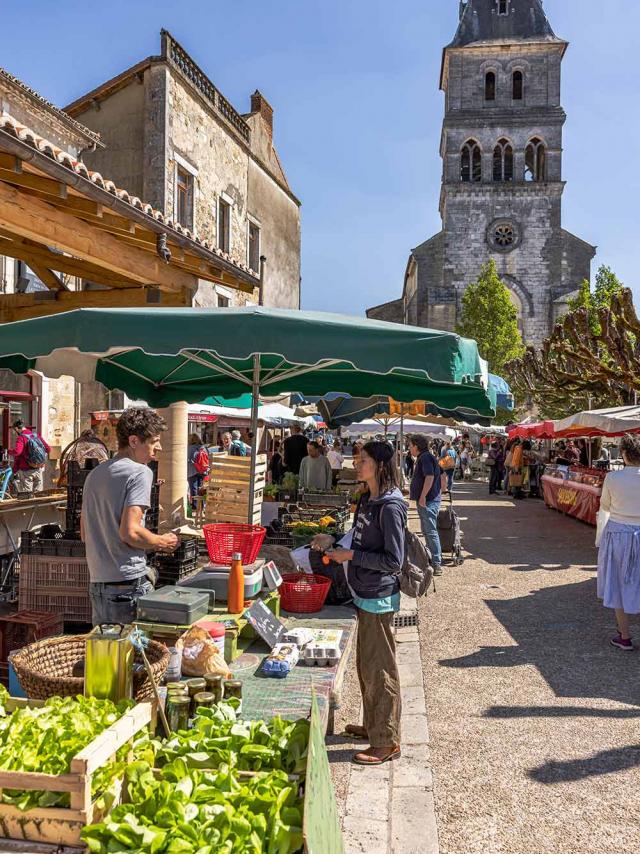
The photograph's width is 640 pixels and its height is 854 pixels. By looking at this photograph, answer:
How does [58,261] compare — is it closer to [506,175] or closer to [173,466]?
[173,466]

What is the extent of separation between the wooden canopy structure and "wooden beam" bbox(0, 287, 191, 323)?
10 millimetres

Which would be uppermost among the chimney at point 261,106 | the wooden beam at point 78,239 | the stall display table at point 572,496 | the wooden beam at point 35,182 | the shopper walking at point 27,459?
the chimney at point 261,106

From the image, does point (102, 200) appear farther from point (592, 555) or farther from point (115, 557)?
point (592, 555)

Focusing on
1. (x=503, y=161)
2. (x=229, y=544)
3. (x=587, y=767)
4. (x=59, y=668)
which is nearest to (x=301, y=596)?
(x=229, y=544)

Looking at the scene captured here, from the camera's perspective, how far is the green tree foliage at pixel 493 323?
41500 mm

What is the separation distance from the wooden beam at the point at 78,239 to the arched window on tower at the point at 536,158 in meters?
47.0

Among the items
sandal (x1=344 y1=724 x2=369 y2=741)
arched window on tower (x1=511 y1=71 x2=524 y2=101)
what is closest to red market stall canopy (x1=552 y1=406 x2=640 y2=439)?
sandal (x1=344 y1=724 x2=369 y2=741)

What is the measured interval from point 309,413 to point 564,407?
23333 millimetres

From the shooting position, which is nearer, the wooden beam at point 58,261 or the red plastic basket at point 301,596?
the red plastic basket at point 301,596

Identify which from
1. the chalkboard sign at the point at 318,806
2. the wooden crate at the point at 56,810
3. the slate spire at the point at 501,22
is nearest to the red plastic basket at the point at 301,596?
the chalkboard sign at the point at 318,806

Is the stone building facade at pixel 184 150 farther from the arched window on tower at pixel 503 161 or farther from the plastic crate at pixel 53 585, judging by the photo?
the arched window on tower at pixel 503 161

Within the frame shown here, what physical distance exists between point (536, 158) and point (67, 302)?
159 ft

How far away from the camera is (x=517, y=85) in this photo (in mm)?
49406

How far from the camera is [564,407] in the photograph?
A: 35.0 meters
